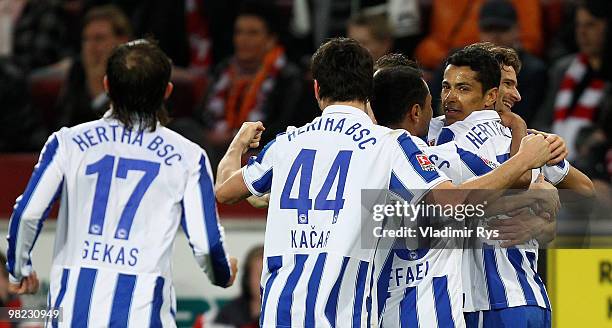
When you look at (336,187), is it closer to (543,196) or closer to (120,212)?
(120,212)

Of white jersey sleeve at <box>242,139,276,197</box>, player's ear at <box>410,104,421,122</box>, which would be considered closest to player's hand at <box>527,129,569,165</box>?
player's ear at <box>410,104,421,122</box>

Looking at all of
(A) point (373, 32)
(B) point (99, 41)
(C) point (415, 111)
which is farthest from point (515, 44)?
(C) point (415, 111)

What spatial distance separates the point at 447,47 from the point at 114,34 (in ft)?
9.17

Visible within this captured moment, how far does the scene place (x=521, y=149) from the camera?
5773 mm

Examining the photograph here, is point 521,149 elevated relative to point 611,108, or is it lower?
lower

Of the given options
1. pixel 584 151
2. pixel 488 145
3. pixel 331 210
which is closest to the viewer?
pixel 331 210

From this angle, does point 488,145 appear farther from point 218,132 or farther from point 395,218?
point 218,132

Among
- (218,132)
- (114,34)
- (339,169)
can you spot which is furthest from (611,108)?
(339,169)

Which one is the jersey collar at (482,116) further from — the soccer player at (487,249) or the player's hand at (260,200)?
the player's hand at (260,200)

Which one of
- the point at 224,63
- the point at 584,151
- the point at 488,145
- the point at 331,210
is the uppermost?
the point at 224,63

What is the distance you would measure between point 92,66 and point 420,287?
16.9ft

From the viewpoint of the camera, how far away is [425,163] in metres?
5.70

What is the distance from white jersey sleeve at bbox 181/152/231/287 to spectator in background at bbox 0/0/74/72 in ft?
21.1

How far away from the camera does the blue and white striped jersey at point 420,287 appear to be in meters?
6.34
